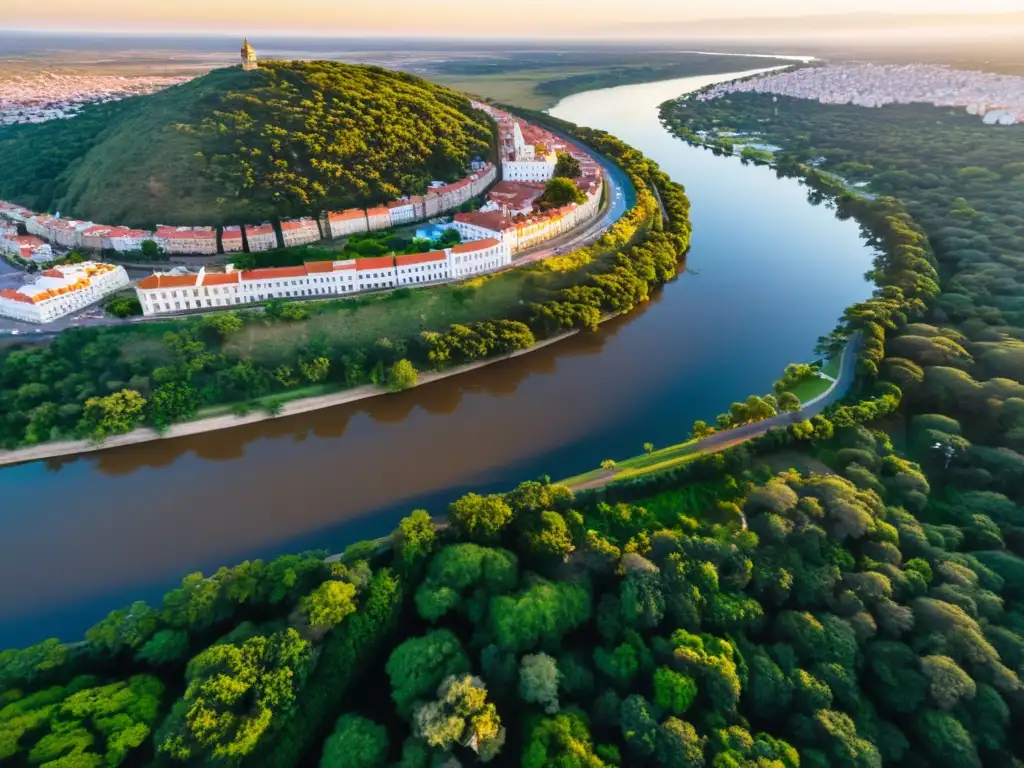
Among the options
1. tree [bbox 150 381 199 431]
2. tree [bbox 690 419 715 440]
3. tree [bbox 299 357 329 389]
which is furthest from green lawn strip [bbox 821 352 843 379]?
tree [bbox 150 381 199 431]

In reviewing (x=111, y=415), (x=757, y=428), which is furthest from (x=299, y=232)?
(x=757, y=428)

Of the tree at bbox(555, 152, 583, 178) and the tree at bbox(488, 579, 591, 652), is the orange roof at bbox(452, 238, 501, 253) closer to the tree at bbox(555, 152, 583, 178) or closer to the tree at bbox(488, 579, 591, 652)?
the tree at bbox(555, 152, 583, 178)

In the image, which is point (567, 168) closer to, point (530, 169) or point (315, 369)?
point (530, 169)

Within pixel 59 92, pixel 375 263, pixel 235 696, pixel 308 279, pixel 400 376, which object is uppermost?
pixel 59 92

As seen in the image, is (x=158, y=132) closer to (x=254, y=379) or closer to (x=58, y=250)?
(x=58, y=250)

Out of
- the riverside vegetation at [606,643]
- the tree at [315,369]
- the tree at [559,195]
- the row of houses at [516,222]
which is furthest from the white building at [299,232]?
the riverside vegetation at [606,643]

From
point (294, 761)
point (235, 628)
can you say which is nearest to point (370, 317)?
point (235, 628)

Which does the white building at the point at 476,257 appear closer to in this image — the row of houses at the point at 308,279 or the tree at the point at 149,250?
the row of houses at the point at 308,279

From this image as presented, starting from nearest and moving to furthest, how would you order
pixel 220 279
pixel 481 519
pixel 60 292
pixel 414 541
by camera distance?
pixel 414 541 < pixel 481 519 < pixel 60 292 < pixel 220 279
